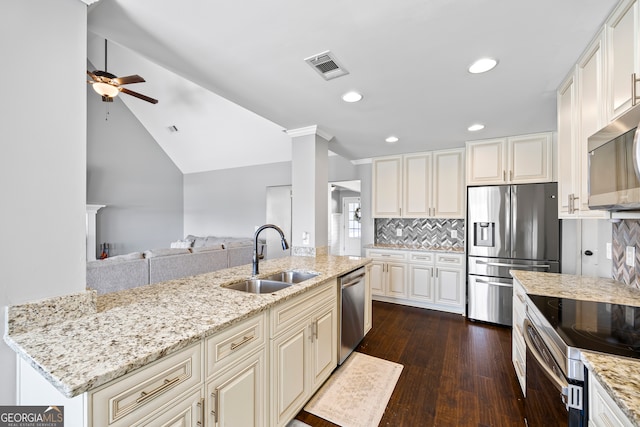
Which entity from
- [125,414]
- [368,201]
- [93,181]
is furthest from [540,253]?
[93,181]

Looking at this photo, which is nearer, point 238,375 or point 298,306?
point 238,375

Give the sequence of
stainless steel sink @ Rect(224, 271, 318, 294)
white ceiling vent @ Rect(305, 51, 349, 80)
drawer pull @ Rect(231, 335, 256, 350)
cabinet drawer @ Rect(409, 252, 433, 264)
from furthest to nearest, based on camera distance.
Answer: cabinet drawer @ Rect(409, 252, 433, 264) → stainless steel sink @ Rect(224, 271, 318, 294) → white ceiling vent @ Rect(305, 51, 349, 80) → drawer pull @ Rect(231, 335, 256, 350)

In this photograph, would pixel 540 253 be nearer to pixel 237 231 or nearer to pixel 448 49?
pixel 448 49

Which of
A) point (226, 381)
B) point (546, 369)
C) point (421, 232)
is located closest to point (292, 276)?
point (226, 381)

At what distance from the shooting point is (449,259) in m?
3.65

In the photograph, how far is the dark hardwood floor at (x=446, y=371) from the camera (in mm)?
1785

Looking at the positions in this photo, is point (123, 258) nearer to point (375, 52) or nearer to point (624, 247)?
point (375, 52)

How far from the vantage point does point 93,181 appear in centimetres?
530

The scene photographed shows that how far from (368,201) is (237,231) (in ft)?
10.9

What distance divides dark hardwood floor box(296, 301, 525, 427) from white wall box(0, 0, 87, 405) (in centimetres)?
166

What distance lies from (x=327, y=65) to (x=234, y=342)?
5.66 ft

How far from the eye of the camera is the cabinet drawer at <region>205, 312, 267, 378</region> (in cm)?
110

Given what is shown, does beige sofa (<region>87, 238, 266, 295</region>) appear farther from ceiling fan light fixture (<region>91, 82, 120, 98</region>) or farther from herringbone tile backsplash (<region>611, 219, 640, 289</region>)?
herringbone tile backsplash (<region>611, 219, 640, 289</region>)

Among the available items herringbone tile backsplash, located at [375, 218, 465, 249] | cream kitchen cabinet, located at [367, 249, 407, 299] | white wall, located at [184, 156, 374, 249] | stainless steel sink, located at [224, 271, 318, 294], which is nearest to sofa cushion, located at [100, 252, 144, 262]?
stainless steel sink, located at [224, 271, 318, 294]
